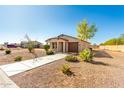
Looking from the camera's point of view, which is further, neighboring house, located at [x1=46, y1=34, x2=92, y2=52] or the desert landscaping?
neighboring house, located at [x1=46, y1=34, x2=92, y2=52]

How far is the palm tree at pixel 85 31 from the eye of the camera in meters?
32.2

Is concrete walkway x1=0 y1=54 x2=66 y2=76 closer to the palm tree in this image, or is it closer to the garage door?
the garage door

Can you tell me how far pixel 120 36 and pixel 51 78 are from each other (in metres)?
36.1

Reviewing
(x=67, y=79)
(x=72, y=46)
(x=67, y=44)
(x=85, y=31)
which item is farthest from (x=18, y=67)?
(x=85, y=31)

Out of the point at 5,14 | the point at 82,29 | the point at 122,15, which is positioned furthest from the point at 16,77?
the point at 82,29

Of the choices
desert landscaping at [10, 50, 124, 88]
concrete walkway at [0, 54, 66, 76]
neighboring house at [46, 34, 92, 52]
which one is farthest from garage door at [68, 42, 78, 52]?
desert landscaping at [10, 50, 124, 88]

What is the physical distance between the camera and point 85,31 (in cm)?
3281

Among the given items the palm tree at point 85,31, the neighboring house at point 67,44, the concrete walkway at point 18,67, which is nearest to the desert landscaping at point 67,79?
the concrete walkway at point 18,67

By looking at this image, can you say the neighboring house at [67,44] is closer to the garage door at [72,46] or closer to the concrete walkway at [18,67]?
the garage door at [72,46]

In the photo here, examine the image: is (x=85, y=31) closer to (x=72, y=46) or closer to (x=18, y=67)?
(x=72, y=46)

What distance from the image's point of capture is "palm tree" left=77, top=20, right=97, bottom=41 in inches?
1268

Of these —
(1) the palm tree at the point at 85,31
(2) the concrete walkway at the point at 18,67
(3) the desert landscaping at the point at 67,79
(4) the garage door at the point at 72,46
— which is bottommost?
(3) the desert landscaping at the point at 67,79
